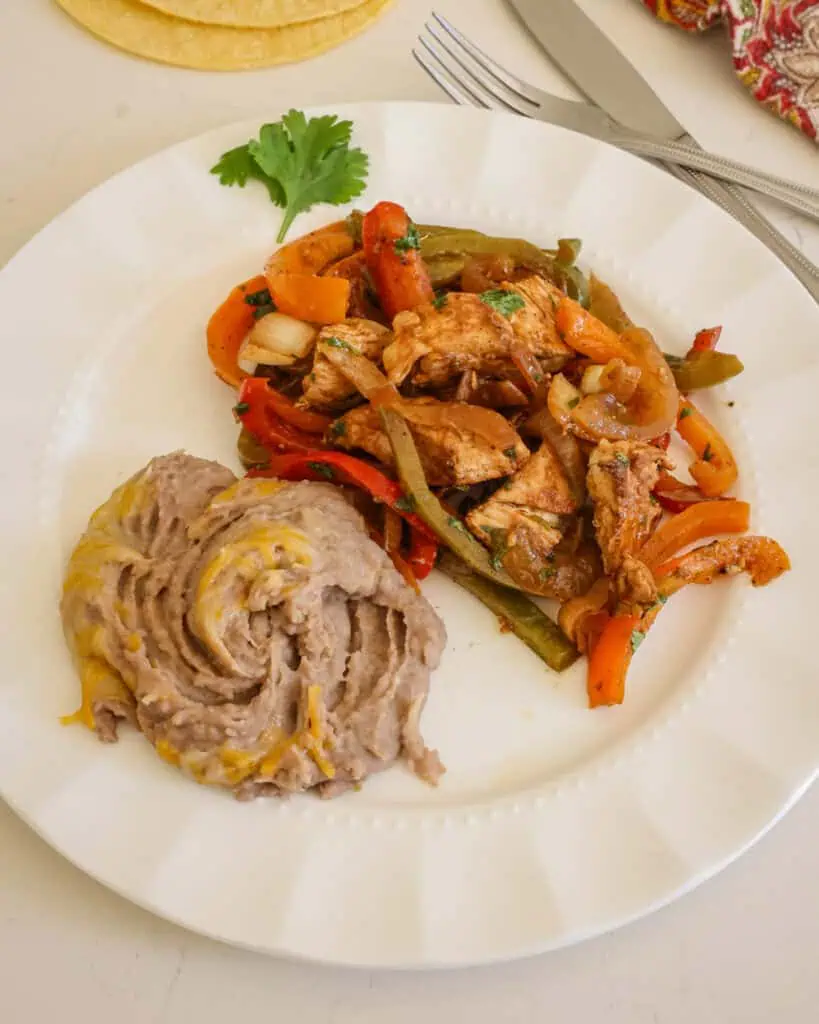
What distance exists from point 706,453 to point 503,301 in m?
0.73

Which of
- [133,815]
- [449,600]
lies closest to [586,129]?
[449,600]

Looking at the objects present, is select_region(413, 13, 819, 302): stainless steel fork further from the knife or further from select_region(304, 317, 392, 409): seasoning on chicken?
select_region(304, 317, 392, 409): seasoning on chicken

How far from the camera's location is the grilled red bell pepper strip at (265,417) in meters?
2.73

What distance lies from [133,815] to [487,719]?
0.88 m

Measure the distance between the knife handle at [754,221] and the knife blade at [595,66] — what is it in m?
0.20

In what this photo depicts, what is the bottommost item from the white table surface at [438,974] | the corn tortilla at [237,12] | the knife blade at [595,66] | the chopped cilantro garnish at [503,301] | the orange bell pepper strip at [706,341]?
the white table surface at [438,974]

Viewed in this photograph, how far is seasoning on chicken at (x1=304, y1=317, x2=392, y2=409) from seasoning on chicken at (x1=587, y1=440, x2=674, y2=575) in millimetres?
702

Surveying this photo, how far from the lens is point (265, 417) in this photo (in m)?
2.76

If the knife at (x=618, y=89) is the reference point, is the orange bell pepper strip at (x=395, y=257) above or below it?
below

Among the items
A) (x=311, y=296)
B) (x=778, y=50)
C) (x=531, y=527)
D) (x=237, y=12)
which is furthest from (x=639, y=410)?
(x=237, y=12)

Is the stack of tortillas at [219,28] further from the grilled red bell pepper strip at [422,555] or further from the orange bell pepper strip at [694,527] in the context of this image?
the orange bell pepper strip at [694,527]

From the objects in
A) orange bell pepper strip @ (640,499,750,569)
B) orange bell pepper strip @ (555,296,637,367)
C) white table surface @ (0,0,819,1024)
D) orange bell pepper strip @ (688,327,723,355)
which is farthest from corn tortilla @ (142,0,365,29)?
white table surface @ (0,0,819,1024)

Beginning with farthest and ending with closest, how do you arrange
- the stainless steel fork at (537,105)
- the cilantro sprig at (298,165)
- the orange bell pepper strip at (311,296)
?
the stainless steel fork at (537,105), the cilantro sprig at (298,165), the orange bell pepper strip at (311,296)

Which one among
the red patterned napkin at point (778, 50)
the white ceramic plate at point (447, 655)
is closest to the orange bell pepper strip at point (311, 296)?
the white ceramic plate at point (447, 655)
